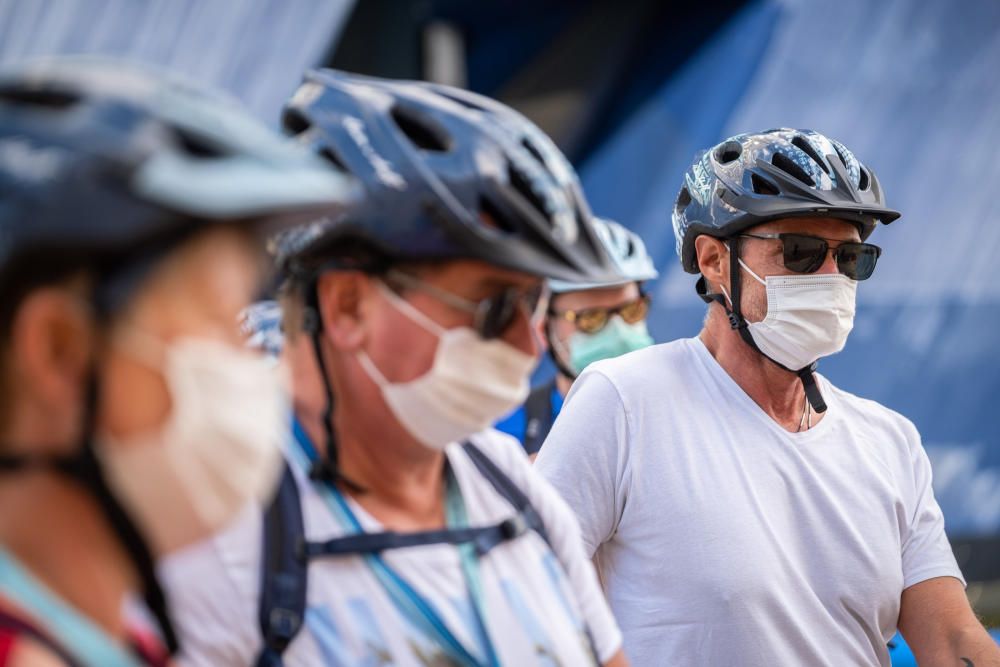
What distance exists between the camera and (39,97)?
4.46ft

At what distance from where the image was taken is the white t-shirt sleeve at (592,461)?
A: 2988mm

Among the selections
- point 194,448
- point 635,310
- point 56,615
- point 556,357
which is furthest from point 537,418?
point 56,615

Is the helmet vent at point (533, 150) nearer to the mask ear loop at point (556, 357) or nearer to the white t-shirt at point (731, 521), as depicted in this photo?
the white t-shirt at point (731, 521)

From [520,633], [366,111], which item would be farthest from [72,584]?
[366,111]

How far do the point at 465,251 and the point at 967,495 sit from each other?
9710mm

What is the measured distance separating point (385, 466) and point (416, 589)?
242mm

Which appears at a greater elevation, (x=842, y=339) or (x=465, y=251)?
(x=465, y=251)

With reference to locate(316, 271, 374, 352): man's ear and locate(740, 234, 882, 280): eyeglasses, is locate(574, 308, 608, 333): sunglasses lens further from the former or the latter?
locate(316, 271, 374, 352): man's ear

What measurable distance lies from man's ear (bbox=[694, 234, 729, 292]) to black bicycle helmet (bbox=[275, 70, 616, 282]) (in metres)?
1.49

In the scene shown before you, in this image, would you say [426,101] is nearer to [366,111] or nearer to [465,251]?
[366,111]

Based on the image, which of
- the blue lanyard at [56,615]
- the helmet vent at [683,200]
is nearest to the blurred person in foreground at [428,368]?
the blue lanyard at [56,615]

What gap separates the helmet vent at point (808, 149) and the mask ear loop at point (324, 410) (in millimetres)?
1905

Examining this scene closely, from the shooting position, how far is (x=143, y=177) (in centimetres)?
131

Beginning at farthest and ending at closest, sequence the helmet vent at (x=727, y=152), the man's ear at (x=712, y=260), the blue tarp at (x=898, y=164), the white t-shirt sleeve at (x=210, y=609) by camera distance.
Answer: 1. the blue tarp at (x=898, y=164)
2. the helmet vent at (x=727, y=152)
3. the man's ear at (x=712, y=260)
4. the white t-shirt sleeve at (x=210, y=609)
